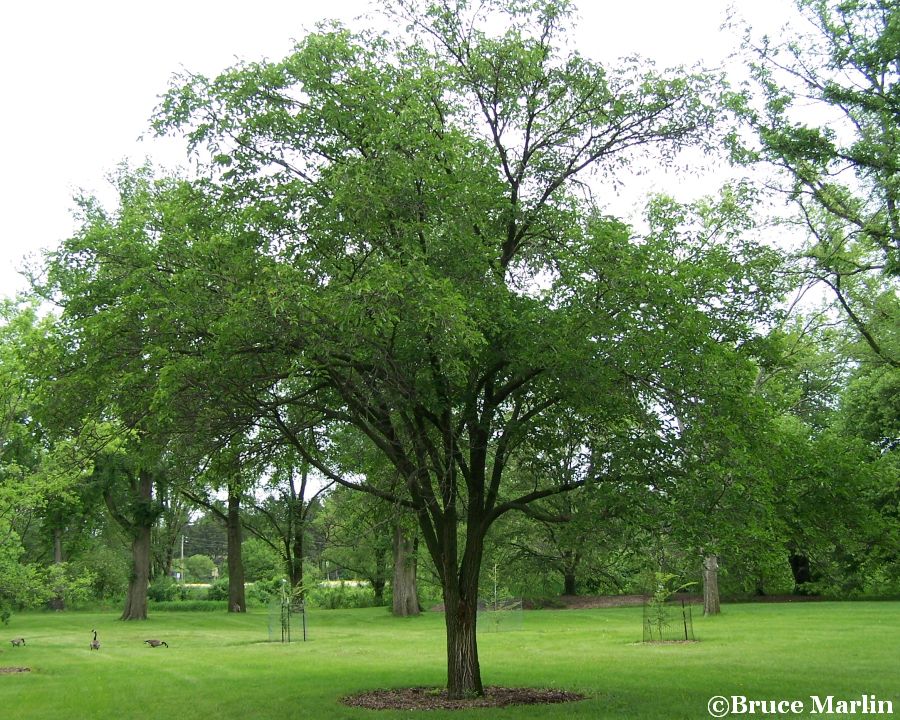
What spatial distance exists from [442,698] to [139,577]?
100 feet

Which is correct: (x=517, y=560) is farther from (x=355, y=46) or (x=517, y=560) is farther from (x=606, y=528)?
(x=355, y=46)

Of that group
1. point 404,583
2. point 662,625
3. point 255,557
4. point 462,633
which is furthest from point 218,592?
point 462,633

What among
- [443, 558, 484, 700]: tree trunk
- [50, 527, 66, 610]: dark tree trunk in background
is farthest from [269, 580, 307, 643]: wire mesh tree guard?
[50, 527, 66, 610]: dark tree trunk in background

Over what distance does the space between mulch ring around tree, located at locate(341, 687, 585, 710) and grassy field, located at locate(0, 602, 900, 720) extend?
46 cm

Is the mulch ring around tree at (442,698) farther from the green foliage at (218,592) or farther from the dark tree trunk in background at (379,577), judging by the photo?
the green foliage at (218,592)

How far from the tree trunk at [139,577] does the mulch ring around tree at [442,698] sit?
1116 inches

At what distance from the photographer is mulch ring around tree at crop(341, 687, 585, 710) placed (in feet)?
42.8

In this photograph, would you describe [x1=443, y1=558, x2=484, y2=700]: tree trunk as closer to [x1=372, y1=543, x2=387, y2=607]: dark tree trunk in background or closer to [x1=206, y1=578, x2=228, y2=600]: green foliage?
[x1=372, y1=543, x2=387, y2=607]: dark tree trunk in background

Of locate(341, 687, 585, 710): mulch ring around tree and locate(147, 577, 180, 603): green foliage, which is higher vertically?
locate(341, 687, 585, 710): mulch ring around tree

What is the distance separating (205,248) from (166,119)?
2255 mm

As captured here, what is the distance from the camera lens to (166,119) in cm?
1173

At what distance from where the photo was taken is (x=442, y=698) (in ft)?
45.0

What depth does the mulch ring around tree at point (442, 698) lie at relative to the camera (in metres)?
13.1

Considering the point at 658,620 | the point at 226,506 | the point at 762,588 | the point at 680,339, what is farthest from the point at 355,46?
the point at 762,588
